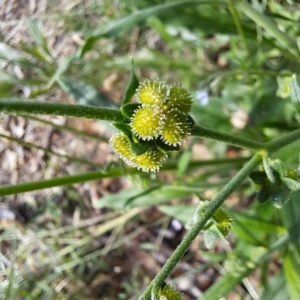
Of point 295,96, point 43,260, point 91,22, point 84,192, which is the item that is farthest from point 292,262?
point 91,22

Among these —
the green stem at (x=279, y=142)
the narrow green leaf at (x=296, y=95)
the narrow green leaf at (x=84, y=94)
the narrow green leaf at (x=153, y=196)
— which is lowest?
the narrow green leaf at (x=153, y=196)

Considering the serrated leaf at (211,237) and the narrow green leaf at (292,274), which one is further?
the narrow green leaf at (292,274)

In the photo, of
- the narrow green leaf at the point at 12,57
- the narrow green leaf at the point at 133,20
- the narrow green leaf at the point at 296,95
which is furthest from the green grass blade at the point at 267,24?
the narrow green leaf at the point at 12,57

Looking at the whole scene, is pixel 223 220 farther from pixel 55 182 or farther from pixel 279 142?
pixel 55 182

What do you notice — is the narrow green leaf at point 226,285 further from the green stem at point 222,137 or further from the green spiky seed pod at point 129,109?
the green spiky seed pod at point 129,109

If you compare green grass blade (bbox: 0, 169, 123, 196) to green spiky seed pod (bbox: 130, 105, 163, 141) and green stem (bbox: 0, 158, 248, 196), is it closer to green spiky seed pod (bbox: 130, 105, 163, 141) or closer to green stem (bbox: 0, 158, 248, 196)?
green stem (bbox: 0, 158, 248, 196)

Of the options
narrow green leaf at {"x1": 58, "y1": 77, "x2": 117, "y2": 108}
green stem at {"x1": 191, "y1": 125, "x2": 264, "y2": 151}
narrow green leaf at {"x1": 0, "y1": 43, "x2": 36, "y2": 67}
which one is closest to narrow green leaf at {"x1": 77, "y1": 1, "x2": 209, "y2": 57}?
narrow green leaf at {"x1": 58, "y1": 77, "x2": 117, "y2": 108}

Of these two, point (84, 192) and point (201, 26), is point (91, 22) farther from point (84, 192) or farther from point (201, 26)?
point (84, 192)

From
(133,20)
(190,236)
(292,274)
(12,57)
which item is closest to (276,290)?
(292,274)
